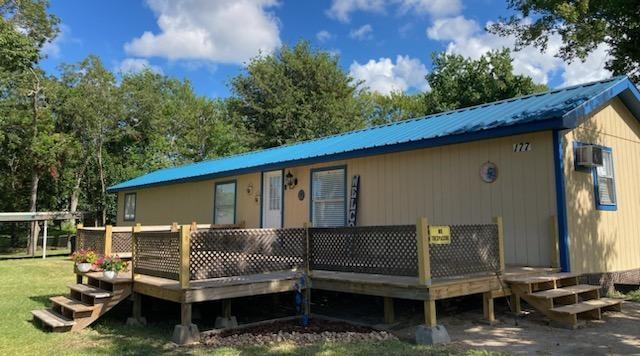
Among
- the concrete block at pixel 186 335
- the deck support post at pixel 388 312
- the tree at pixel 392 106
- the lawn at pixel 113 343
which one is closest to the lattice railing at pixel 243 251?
the concrete block at pixel 186 335

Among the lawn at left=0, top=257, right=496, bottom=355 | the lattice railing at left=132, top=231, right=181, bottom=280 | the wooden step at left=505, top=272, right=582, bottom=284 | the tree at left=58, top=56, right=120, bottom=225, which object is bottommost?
the lawn at left=0, top=257, right=496, bottom=355

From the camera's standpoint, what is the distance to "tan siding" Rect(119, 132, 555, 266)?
763cm

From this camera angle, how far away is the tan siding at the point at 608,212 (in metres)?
7.83

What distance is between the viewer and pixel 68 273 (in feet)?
44.3

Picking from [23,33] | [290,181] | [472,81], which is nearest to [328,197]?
[290,181]

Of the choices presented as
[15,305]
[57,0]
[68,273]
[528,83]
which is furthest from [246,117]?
[15,305]

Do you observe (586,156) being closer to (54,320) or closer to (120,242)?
(54,320)

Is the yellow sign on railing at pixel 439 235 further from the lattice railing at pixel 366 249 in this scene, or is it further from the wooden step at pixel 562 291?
the wooden step at pixel 562 291

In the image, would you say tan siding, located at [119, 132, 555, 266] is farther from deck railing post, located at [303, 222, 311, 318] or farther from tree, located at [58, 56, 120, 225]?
tree, located at [58, 56, 120, 225]

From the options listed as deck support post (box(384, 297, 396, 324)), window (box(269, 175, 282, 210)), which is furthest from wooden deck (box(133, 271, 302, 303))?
window (box(269, 175, 282, 210))

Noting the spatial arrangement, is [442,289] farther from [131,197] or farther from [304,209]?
[131,197]

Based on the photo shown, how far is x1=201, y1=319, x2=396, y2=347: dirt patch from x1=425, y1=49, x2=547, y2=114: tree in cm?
2298

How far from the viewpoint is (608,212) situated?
873 centimetres

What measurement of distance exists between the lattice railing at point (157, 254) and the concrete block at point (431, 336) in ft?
9.72
